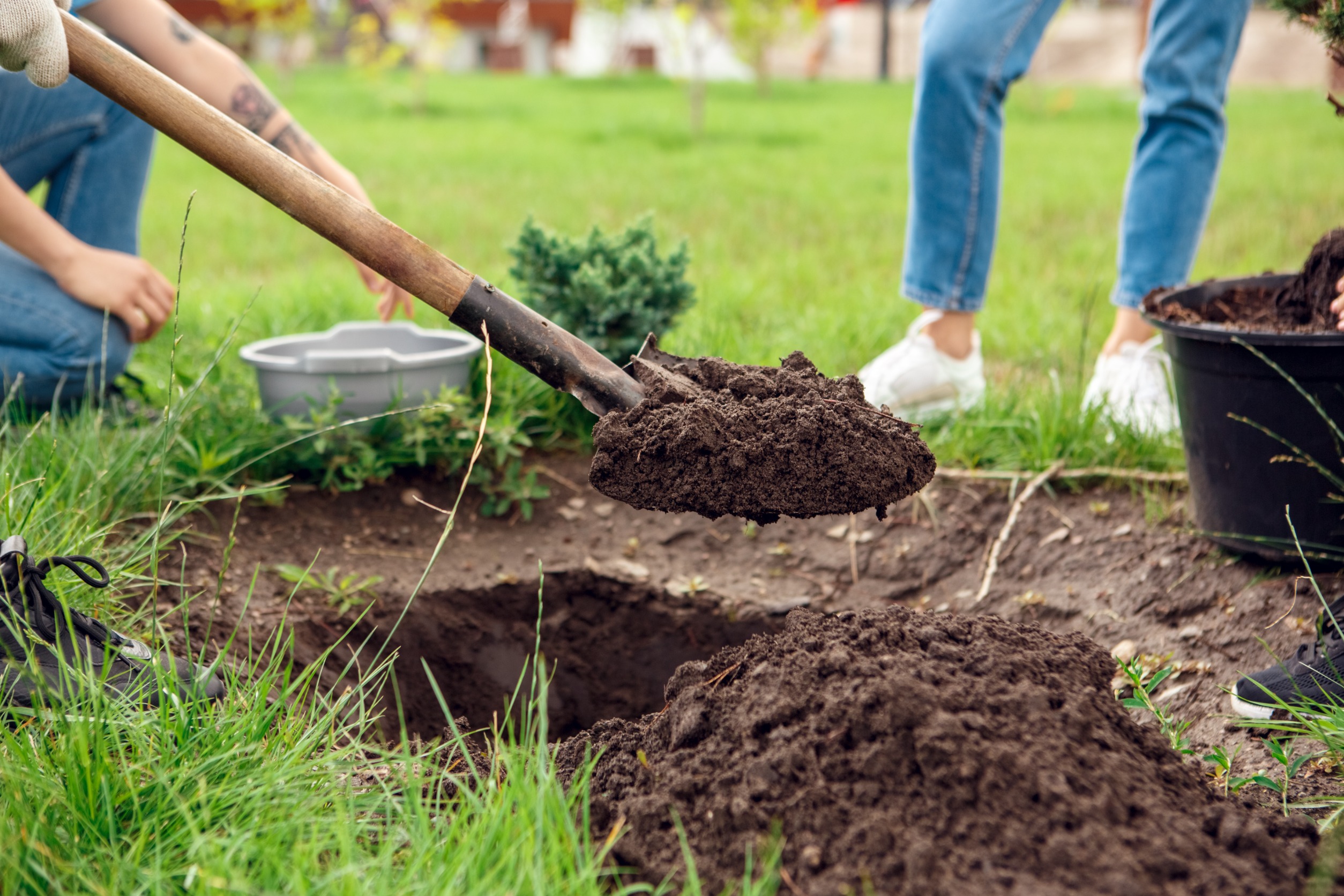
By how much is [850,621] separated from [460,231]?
4327 millimetres

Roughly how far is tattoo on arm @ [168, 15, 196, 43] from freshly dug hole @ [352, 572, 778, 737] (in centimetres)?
145

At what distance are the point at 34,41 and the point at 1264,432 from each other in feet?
7.01

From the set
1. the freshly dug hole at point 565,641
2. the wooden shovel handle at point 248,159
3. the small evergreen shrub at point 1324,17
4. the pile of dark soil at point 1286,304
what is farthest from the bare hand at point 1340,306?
the wooden shovel handle at point 248,159

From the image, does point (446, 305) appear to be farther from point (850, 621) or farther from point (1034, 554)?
point (1034, 554)

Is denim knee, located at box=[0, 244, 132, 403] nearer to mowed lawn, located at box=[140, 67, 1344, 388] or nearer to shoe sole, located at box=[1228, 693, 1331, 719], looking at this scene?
mowed lawn, located at box=[140, 67, 1344, 388]

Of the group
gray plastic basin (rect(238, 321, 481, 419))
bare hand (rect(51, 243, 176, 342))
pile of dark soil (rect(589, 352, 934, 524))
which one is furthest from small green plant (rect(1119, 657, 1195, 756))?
bare hand (rect(51, 243, 176, 342))

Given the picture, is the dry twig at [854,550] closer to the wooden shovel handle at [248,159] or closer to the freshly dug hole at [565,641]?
the freshly dug hole at [565,641]

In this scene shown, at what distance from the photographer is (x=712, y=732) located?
139 centimetres

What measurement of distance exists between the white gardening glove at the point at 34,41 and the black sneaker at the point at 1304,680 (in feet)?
6.69

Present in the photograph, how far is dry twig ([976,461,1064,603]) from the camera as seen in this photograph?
7.54 ft

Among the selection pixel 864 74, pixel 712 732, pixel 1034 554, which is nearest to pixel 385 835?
pixel 712 732

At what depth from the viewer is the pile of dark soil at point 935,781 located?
42.8 inches

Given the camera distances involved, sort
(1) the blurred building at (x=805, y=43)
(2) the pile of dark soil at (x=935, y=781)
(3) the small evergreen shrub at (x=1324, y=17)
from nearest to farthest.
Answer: (2) the pile of dark soil at (x=935, y=781)
(3) the small evergreen shrub at (x=1324, y=17)
(1) the blurred building at (x=805, y=43)

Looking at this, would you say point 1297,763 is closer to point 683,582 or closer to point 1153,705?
point 1153,705
